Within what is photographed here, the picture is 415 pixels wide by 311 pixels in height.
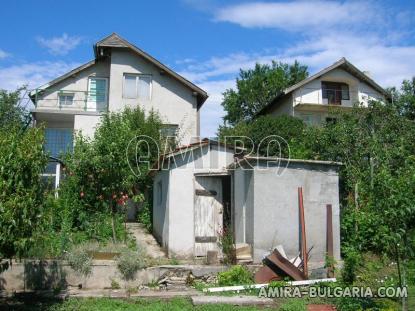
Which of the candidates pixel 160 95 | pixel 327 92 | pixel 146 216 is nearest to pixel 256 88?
pixel 327 92

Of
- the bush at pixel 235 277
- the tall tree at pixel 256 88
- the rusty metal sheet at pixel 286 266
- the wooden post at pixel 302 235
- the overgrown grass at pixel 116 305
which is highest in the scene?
the tall tree at pixel 256 88

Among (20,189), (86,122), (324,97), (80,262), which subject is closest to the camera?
(20,189)

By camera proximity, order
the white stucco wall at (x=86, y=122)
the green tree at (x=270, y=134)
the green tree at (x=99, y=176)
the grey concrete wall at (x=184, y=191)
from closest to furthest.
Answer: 1. the grey concrete wall at (x=184, y=191)
2. the green tree at (x=99, y=176)
3. the green tree at (x=270, y=134)
4. the white stucco wall at (x=86, y=122)

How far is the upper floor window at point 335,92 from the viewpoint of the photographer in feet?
99.7

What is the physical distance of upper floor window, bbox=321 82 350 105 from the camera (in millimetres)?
30375

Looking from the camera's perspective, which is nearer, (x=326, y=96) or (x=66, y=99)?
(x=66, y=99)

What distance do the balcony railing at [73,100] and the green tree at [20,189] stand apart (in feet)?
53.6

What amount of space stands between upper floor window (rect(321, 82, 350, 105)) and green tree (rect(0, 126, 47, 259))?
25.7 meters

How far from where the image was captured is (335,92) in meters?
30.5

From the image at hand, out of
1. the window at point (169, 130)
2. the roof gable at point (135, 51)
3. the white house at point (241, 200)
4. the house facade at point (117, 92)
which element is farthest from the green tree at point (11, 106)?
the white house at point (241, 200)

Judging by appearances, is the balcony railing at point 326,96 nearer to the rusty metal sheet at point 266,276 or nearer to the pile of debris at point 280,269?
the pile of debris at point 280,269

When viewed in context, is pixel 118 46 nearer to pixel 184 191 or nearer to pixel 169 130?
pixel 169 130

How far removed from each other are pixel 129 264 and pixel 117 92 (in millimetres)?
15180

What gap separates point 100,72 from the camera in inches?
965
